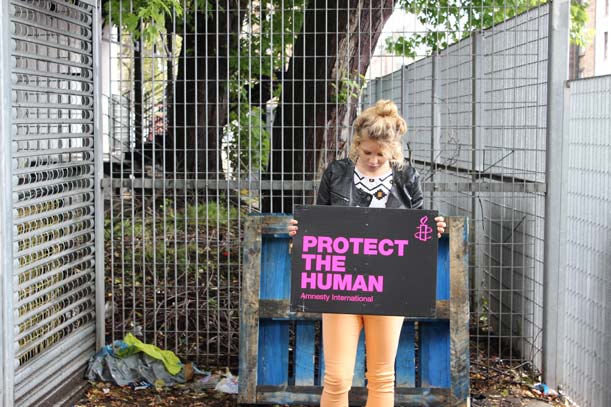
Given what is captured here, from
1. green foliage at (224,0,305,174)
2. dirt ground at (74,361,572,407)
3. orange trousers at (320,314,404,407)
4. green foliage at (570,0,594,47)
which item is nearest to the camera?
orange trousers at (320,314,404,407)

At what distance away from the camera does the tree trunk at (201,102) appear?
749 centimetres

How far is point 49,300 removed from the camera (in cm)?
648

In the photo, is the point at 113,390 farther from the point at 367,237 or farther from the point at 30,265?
the point at 367,237

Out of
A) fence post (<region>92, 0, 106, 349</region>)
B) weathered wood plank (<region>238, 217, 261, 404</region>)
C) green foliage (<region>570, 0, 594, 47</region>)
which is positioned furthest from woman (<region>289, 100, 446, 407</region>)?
green foliage (<region>570, 0, 594, 47</region>)

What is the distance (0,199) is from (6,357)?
0.93m

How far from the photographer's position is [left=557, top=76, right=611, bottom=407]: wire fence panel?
612 cm

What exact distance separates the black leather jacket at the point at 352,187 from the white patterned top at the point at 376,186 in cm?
2

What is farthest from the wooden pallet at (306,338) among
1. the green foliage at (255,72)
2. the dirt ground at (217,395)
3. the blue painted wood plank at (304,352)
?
the green foliage at (255,72)

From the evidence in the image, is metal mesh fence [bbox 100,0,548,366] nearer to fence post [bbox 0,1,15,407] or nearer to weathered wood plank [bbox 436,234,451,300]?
weathered wood plank [bbox 436,234,451,300]

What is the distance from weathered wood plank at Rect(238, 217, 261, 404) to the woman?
55.6 inches

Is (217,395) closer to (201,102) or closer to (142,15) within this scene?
(142,15)

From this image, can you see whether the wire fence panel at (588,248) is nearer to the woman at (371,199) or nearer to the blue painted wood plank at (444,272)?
the blue painted wood plank at (444,272)

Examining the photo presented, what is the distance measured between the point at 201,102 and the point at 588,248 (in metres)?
4.33

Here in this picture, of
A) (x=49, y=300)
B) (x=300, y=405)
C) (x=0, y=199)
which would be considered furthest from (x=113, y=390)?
(x=0, y=199)
